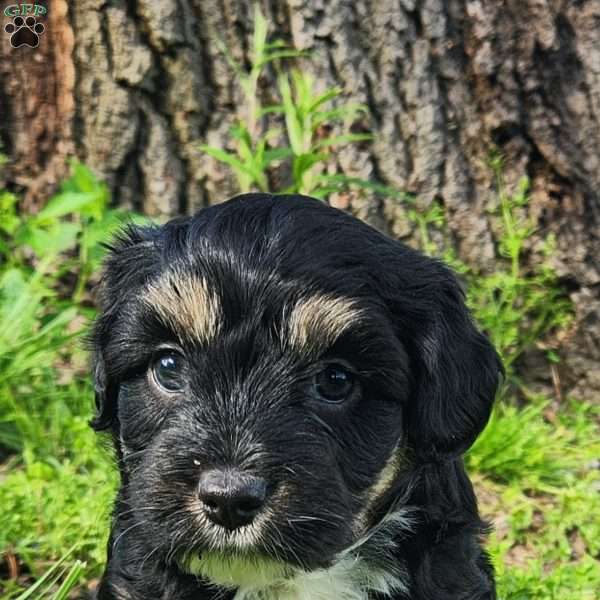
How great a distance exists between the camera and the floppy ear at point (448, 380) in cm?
331

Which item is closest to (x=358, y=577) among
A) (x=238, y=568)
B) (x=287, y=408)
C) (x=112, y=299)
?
(x=238, y=568)

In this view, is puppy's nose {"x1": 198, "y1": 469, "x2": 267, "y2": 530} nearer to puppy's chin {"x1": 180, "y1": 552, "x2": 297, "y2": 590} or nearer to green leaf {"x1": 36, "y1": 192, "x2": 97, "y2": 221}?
puppy's chin {"x1": 180, "y1": 552, "x2": 297, "y2": 590}

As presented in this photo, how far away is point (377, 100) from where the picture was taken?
543 cm

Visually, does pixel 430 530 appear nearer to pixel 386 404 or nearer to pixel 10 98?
pixel 386 404

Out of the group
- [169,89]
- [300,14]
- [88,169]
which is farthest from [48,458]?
[300,14]

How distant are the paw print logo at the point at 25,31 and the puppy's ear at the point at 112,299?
86.0 inches

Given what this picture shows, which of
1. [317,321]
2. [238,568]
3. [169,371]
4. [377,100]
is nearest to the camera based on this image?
[238,568]

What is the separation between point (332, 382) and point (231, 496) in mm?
541

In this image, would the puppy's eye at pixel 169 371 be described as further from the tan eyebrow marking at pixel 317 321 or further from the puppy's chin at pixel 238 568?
the puppy's chin at pixel 238 568

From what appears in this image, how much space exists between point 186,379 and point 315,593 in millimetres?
786

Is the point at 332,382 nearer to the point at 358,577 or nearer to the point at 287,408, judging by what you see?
the point at 287,408

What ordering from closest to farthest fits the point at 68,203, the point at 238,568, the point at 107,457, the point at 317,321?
1. the point at 238,568
2. the point at 317,321
3. the point at 107,457
4. the point at 68,203

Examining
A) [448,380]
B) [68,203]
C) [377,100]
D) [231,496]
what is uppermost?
[377,100]

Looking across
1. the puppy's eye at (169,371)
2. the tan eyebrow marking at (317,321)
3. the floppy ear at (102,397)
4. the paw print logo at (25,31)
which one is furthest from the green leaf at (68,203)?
the tan eyebrow marking at (317,321)
